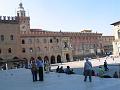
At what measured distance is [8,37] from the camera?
59250 millimetres

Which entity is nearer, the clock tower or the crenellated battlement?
the crenellated battlement

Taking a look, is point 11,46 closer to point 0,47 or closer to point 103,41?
point 0,47

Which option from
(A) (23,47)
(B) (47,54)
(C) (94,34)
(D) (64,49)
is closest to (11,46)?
(A) (23,47)

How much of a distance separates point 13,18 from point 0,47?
19.0ft

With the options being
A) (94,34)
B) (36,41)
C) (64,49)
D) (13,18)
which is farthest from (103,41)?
(13,18)

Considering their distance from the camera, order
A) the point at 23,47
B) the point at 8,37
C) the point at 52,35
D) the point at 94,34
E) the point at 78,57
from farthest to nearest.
→ the point at 94,34 → the point at 78,57 → the point at 52,35 → the point at 23,47 → the point at 8,37

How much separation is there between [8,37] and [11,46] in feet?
6.25

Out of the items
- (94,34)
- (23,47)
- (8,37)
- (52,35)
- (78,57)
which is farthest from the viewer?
(94,34)

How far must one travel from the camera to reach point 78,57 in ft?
275

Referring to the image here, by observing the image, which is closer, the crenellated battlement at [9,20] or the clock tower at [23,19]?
the crenellated battlement at [9,20]

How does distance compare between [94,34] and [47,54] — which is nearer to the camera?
[47,54]

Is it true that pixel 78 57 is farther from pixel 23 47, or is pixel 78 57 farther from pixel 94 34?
pixel 23 47

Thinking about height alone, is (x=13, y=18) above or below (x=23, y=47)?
above

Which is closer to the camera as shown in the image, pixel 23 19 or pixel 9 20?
pixel 9 20
